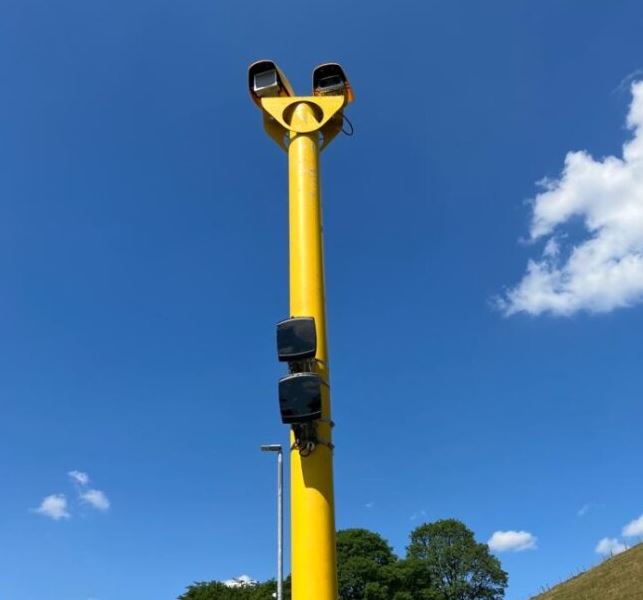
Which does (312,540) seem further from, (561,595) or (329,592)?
(561,595)

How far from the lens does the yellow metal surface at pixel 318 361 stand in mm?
6340

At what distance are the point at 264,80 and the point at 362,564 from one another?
6110 cm

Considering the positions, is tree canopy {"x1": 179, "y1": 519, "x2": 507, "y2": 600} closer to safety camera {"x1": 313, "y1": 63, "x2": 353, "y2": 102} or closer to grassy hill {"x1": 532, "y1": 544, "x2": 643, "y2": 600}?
grassy hill {"x1": 532, "y1": 544, "x2": 643, "y2": 600}

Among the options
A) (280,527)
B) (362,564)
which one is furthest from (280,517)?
(362,564)

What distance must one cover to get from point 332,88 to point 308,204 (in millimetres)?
2236

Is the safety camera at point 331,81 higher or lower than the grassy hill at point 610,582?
lower

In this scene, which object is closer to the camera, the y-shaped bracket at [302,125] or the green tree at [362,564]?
the y-shaped bracket at [302,125]

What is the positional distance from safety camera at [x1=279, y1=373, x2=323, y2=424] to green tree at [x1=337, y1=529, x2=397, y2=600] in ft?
187

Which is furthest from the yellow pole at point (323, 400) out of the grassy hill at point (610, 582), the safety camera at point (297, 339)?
the grassy hill at point (610, 582)

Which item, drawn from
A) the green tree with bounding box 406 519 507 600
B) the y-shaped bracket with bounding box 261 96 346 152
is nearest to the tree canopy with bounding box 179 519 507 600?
the green tree with bounding box 406 519 507 600

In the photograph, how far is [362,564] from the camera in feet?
208

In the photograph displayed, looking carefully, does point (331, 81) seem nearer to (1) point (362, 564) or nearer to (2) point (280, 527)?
(2) point (280, 527)

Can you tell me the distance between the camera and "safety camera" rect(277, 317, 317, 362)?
670 cm

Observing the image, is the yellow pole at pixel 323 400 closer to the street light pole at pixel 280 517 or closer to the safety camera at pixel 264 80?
the safety camera at pixel 264 80
